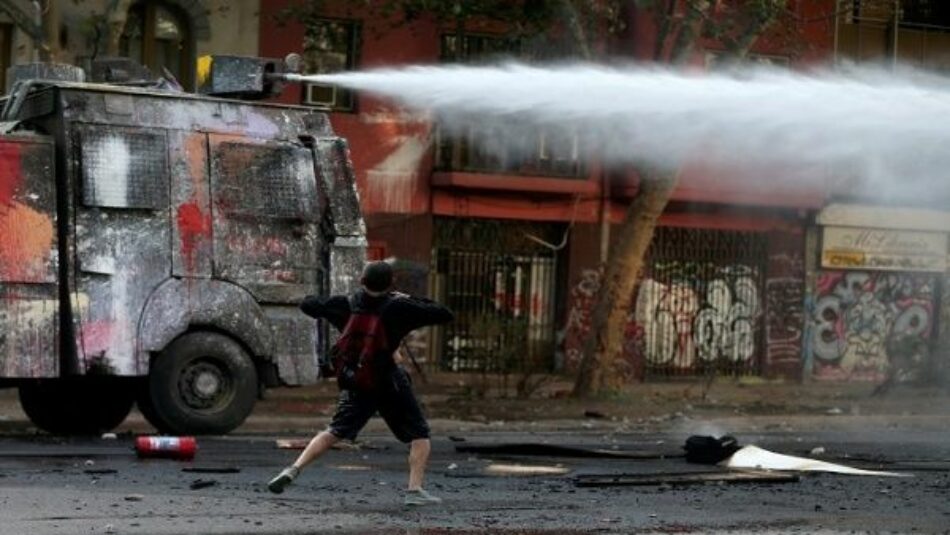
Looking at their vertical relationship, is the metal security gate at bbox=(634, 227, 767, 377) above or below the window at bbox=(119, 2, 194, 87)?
below

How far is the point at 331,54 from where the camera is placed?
28.8 metres

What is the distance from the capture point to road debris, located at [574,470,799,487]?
43.1ft

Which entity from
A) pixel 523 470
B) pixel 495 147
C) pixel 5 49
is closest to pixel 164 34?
pixel 5 49

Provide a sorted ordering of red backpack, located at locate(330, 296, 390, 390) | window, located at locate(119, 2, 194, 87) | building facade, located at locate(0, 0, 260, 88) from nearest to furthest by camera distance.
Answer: red backpack, located at locate(330, 296, 390, 390), building facade, located at locate(0, 0, 260, 88), window, located at locate(119, 2, 194, 87)

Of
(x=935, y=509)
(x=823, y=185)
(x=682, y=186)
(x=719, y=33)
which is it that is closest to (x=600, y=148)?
(x=682, y=186)

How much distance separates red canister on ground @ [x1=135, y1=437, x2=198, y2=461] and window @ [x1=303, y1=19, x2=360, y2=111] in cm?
1465

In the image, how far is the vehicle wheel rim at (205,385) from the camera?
54.1ft

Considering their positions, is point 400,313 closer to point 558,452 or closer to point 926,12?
point 558,452

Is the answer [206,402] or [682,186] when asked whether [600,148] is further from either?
[206,402]

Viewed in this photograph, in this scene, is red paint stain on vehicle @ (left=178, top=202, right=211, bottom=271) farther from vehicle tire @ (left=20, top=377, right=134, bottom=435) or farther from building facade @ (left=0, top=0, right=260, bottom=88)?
building facade @ (left=0, top=0, right=260, bottom=88)

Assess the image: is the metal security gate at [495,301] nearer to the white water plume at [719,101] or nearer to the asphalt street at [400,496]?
the white water plume at [719,101]

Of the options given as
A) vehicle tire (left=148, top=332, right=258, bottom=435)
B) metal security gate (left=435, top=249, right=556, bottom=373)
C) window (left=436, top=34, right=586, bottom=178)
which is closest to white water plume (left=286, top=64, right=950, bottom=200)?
vehicle tire (left=148, top=332, right=258, bottom=435)

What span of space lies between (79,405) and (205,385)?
4.38 ft

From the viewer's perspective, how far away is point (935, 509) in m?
12.4
